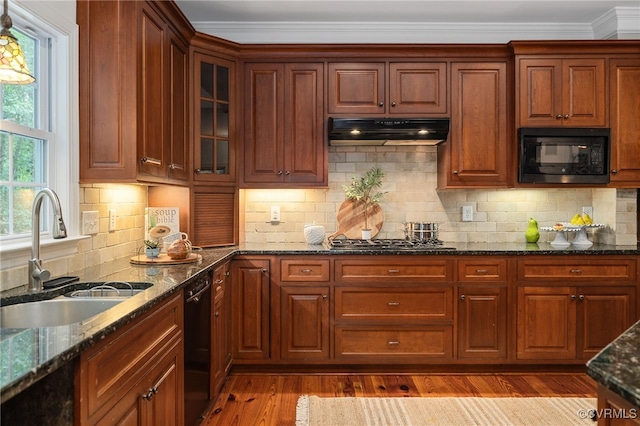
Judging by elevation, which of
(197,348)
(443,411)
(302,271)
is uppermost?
(302,271)

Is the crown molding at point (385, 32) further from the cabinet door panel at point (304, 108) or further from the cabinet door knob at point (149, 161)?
the cabinet door knob at point (149, 161)

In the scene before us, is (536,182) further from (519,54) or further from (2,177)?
(2,177)

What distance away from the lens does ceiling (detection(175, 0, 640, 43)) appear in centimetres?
337

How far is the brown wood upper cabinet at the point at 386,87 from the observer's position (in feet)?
11.2

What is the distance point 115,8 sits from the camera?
2.27 metres

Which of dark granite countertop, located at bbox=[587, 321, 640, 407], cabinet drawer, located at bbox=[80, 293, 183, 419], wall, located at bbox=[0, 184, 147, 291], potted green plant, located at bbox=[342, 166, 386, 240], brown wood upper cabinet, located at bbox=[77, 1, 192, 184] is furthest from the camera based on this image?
potted green plant, located at bbox=[342, 166, 386, 240]

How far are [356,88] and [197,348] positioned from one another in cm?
220

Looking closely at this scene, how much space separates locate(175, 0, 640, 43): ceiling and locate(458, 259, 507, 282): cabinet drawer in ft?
6.18

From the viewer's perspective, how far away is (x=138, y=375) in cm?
153

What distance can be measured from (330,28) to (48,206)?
2.53 m

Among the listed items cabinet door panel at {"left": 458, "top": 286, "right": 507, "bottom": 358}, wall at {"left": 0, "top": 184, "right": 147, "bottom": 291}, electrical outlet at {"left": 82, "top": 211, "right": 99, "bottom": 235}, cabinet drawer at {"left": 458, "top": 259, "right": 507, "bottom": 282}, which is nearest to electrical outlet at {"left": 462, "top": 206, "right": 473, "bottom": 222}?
cabinet drawer at {"left": 458, "top": 259, "right": 507, "bottom": 282}

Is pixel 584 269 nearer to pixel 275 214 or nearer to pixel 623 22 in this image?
pixel 623 22

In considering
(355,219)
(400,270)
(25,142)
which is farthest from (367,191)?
(25,142)

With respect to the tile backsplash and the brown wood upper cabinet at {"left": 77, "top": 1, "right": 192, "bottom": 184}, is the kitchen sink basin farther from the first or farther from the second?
the tile backsplash
